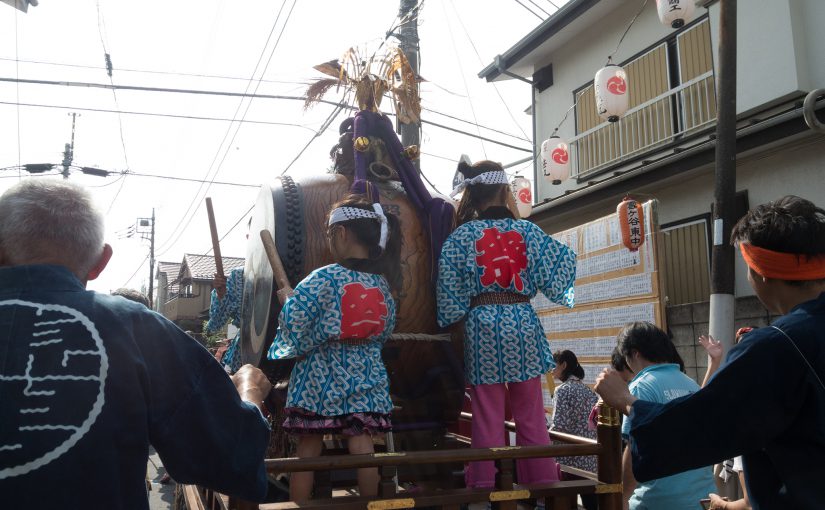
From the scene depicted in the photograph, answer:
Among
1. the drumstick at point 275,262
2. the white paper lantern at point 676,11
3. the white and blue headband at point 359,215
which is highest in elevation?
the white paper lantern at point 676,11

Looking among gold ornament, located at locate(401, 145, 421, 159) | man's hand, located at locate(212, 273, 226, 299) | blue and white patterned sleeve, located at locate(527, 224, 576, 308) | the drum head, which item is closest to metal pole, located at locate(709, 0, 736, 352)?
blue and white patterned sleeve, located at locate(527, 224, 576, 308)

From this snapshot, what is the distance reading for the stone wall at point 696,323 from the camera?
22.1ft

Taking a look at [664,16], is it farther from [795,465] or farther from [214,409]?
[214,409]

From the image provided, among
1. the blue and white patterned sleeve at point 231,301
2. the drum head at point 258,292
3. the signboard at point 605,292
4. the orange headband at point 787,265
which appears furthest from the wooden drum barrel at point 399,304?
the signboard at point 605,292

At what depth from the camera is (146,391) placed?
127cm

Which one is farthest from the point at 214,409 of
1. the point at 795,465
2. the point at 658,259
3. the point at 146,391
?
Result: the point at 658,259

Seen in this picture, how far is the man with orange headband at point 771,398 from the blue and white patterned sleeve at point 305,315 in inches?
49.9

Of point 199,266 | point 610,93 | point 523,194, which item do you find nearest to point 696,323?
point 610,93

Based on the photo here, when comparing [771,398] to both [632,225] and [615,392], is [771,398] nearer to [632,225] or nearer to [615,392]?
[615,392]

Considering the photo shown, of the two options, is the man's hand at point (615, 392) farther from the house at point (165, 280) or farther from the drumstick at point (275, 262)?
the house at point (165, 280)

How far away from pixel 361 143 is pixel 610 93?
20.1 feet

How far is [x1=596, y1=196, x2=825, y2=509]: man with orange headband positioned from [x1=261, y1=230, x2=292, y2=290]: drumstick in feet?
5.07

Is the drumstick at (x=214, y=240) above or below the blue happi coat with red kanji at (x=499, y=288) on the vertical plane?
above

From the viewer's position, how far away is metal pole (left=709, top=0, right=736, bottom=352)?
515 centimetres
